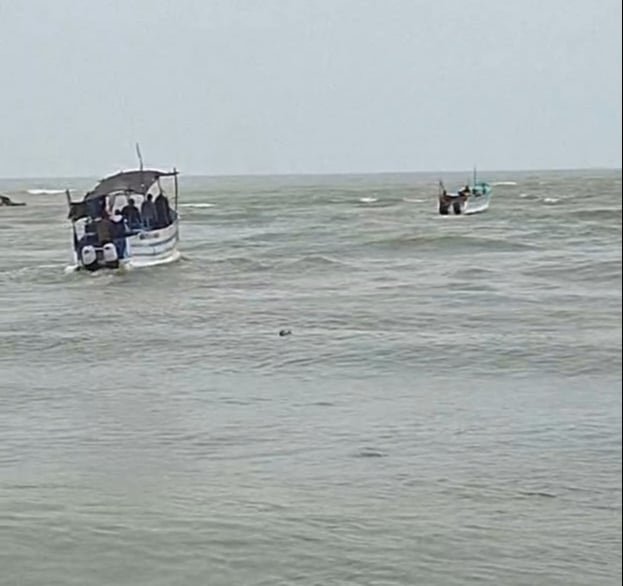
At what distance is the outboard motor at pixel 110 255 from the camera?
6355 mm

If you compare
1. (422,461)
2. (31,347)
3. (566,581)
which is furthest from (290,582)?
(31,347)

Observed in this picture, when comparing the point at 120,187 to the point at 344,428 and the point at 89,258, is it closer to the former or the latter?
the point at 89,258

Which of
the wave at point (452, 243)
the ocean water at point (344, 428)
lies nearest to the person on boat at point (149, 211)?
the ocean water at point (344, 428)

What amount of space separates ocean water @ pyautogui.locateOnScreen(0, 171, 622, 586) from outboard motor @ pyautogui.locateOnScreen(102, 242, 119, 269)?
42.7 inches

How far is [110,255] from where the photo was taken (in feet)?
21.0

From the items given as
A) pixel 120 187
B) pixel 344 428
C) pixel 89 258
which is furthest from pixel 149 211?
pixel 344 428

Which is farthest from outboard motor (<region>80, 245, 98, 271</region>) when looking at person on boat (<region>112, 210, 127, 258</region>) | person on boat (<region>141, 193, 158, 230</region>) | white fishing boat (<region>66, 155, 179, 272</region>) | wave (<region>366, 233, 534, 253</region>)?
wave (<region>366, 233, 534, 253</region>)

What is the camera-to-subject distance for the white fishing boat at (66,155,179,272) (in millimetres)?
5988

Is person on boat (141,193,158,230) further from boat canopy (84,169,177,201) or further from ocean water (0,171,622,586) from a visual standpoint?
ocean water (0,171,622,586)

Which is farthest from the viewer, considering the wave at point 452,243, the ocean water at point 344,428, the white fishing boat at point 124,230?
the white fishing boat at point 124,230

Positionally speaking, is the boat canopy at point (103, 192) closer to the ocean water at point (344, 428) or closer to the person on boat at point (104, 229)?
the person on boat at point (104, 229)

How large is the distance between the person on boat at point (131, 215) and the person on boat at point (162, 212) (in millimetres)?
114

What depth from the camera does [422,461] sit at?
7.32 ft

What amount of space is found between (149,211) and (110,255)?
580 millimetres
